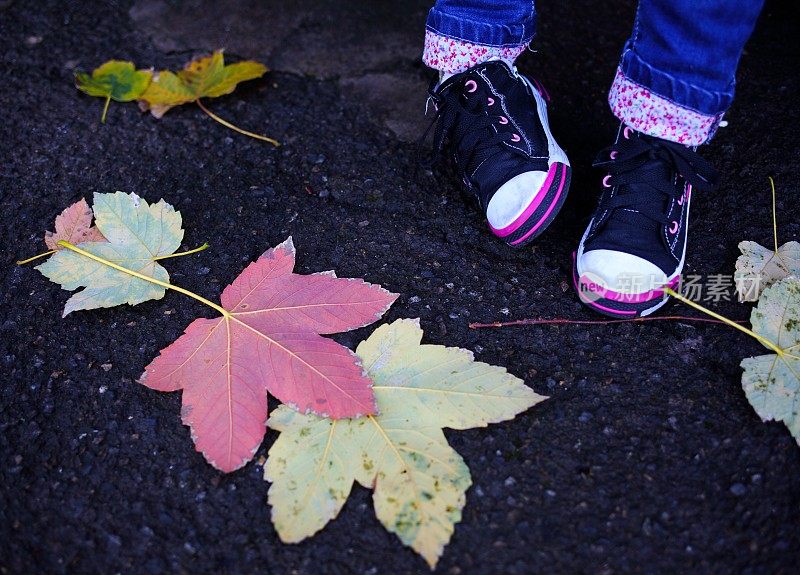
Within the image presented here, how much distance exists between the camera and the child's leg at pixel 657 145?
114 centimetres

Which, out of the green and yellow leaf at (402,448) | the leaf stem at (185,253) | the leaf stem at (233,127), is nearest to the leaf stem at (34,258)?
the leaf stem at (185,253)

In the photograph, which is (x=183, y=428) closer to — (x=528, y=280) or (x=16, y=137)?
(x=528, y=280)

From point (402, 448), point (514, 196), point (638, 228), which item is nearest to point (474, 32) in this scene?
point (514, 196)

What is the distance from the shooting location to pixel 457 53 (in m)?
1.43

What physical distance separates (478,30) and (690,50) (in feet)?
1.35

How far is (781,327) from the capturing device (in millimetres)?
1174

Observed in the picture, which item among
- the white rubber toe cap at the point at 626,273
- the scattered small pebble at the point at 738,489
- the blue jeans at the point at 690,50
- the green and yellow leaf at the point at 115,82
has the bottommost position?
the scattered small pebble at the point at 738,489

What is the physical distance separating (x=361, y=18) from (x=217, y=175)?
0.67 m

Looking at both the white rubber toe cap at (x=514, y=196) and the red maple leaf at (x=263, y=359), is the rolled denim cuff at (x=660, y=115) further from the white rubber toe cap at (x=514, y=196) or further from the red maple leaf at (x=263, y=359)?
the red maple leaf at (x=263, y=359)

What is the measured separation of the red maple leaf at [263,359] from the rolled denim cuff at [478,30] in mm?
546

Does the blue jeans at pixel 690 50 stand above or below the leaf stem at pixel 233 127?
above

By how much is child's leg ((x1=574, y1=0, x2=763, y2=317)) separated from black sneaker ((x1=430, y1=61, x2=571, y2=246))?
10 cm

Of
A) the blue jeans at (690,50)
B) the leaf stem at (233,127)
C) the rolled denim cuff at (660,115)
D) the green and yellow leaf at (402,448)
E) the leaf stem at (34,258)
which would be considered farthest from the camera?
the leaf stem at (233,127)

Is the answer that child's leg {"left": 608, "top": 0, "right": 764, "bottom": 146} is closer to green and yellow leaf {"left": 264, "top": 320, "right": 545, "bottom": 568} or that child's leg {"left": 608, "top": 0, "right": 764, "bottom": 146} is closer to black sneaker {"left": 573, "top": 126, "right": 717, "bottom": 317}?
black sneaker {"left": 573, "top": 126, "right": 717, "bottom": 317}
